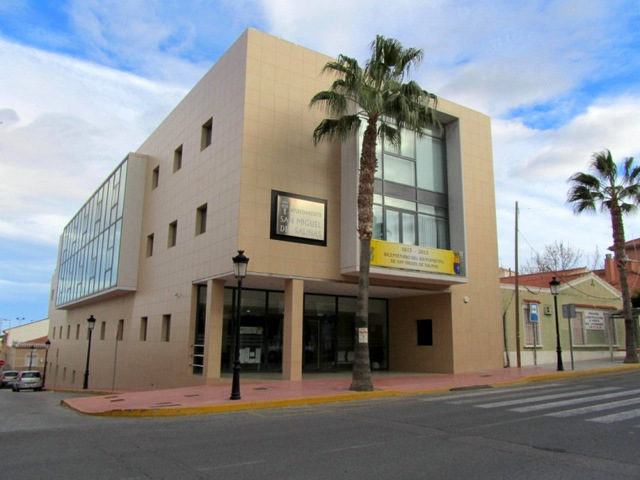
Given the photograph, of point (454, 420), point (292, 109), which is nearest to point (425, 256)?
point (292, 109)

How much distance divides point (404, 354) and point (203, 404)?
13.9 metres

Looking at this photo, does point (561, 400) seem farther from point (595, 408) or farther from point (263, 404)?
point (263, 404)

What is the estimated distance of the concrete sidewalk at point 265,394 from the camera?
12109mm

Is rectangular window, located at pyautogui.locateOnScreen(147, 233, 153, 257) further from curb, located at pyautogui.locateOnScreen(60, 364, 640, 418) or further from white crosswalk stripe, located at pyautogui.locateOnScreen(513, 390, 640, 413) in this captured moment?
white crosswalk stripe, located at pyautogui.locateOnScreen(513, 390, 640, 413)

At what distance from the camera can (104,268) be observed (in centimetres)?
3089

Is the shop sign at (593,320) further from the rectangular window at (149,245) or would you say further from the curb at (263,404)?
the rectangular window at (149,245)

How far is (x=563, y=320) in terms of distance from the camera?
27.4 metres

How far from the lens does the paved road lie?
641 centimetres

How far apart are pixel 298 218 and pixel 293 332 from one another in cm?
424

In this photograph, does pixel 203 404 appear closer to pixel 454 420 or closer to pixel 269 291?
pixel 454 420

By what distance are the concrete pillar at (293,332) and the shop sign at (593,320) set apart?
1877cm

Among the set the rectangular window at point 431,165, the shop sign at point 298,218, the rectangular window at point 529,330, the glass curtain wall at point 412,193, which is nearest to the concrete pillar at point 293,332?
the shop sign at point 298,218

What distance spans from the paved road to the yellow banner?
284 inches

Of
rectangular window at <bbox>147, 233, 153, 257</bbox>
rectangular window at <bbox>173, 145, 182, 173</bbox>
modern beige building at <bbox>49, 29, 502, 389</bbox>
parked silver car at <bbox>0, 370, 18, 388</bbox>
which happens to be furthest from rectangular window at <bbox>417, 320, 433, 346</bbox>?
parked silver car at <bbox>0, 370, 18, 388</bbox>
